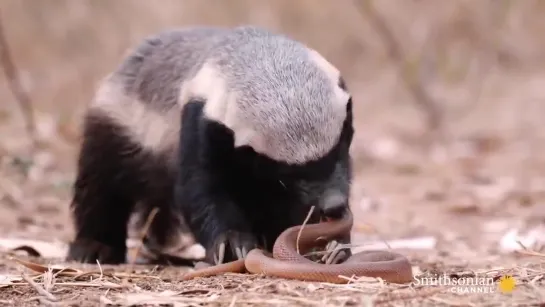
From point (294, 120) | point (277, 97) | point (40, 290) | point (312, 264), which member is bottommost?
point (40, 290)

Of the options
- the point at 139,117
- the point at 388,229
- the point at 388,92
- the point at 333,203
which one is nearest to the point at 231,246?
the point at 333,203

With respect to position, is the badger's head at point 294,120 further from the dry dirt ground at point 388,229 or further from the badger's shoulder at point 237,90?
the dry dirt ground at point 388,229

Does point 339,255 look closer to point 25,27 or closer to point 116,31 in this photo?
point 116,31

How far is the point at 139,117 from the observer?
5.69 meters

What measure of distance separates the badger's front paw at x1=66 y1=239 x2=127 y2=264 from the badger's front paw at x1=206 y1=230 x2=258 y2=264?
1.43 m

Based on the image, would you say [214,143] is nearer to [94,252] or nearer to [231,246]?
[231,246]

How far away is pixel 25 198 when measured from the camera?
823 centimetres

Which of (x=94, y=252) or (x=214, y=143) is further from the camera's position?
(x=94, y=252)

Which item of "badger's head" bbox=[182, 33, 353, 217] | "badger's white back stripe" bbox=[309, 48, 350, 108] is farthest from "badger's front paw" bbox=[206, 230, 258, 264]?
"badger's white back stripe" bbox=[309, 48, 350, 108]

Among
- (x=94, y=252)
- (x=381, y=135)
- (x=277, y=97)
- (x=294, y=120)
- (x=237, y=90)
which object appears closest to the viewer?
(x=294, y=120)

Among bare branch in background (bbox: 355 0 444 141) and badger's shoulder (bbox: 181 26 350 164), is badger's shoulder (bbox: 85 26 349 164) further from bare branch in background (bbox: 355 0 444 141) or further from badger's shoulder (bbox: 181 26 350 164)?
bare branch in background (bbox: 355 0 444 141)

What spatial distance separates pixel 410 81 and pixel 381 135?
163cm

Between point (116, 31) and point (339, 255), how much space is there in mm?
11428

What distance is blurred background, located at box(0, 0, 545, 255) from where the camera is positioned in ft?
28.3
